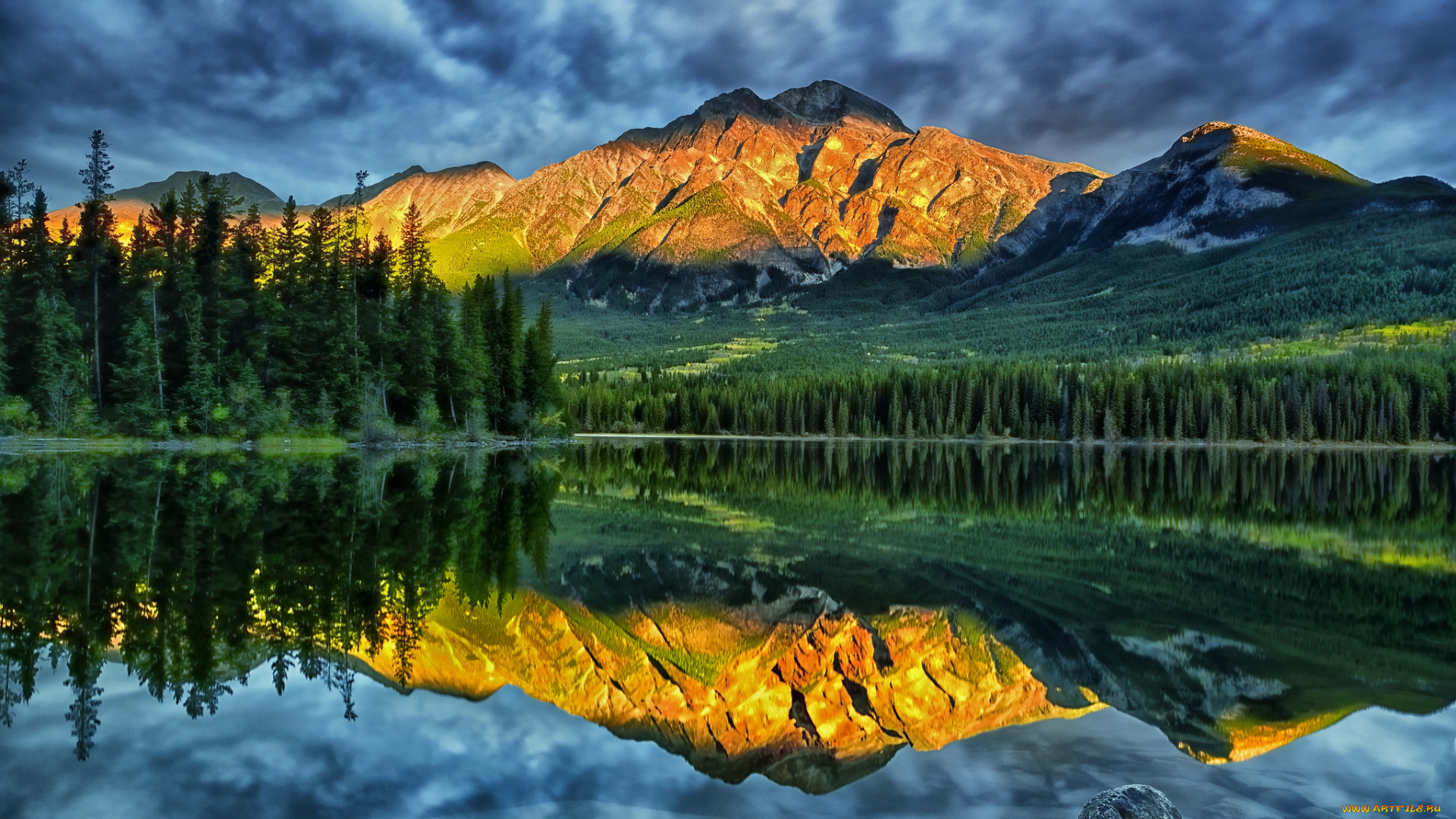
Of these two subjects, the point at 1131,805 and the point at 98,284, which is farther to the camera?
the point at 98,284

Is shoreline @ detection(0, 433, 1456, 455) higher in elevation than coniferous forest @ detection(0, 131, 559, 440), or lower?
lower

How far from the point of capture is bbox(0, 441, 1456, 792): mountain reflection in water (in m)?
12.1

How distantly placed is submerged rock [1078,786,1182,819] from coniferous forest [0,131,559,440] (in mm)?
62961

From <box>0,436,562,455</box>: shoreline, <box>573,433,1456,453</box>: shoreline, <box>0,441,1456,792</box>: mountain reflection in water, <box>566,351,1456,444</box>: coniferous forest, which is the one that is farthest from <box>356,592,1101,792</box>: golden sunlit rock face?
<box>566,351,1456,444</box>: coniferous forest

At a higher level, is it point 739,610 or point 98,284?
point 98,284

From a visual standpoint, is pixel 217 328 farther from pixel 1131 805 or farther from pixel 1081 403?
pixel 1081 403

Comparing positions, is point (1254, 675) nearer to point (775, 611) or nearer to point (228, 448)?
point (775, 611)

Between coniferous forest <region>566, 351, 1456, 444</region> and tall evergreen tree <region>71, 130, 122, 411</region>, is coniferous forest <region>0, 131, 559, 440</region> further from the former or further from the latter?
coniferous forest <region>566, 351, 1456, 444</region>

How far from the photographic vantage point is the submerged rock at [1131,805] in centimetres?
745

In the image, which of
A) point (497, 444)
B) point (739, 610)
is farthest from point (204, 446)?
point (739, 610)

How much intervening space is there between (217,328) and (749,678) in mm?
60832

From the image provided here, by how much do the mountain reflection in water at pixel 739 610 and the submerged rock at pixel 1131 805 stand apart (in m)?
3.35

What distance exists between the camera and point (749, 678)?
14.1m

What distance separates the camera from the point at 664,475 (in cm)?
5459
